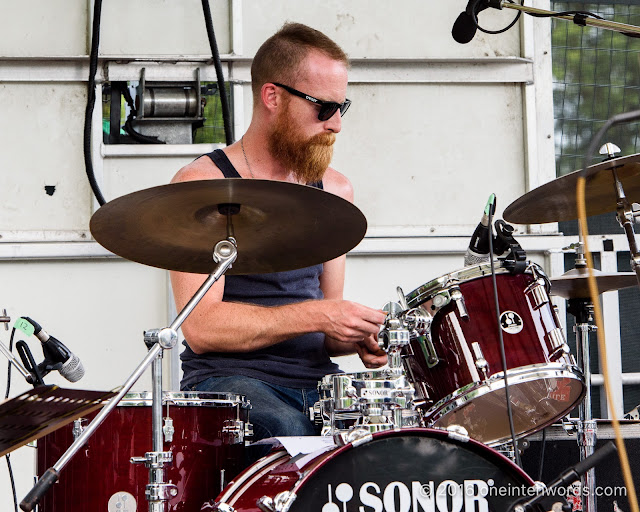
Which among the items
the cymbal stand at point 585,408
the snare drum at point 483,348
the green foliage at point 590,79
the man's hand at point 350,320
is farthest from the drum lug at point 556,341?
the green foliage at point 590,79

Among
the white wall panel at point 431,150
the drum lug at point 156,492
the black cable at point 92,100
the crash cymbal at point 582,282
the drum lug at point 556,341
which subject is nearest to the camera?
the drum lug at point 156,492

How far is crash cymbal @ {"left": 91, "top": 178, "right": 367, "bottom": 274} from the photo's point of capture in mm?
2049

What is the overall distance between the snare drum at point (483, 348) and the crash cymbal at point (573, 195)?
0.72 feet

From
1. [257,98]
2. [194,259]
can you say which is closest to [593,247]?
[257,98]

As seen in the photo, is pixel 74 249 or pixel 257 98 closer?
pixel 257 98

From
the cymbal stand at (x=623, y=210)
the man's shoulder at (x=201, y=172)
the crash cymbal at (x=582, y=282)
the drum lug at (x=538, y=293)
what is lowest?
the drum lug at (x=538, y=293)

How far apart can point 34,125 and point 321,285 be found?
1507 mm

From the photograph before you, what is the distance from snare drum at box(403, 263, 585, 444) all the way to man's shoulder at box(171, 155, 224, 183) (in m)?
0.74

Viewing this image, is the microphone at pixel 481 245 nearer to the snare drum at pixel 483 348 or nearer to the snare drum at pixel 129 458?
the snare drum at pixel 483 348

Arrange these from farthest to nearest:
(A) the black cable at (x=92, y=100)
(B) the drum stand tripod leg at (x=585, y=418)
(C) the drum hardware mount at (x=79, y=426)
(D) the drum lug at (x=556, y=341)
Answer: (A) the black cable at (x=92, y=100), (B) the drum stand tripod leg at (x=585, y=418), (D) the drum lug at (x=556, y=341), (C) the drum hardware mount at (x=79, y=426)

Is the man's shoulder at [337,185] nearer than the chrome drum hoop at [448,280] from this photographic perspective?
No

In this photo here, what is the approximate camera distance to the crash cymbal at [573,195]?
8.20 feet

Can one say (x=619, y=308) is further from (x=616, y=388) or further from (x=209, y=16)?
(x=209, y=16)

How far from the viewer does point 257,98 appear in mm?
3107
